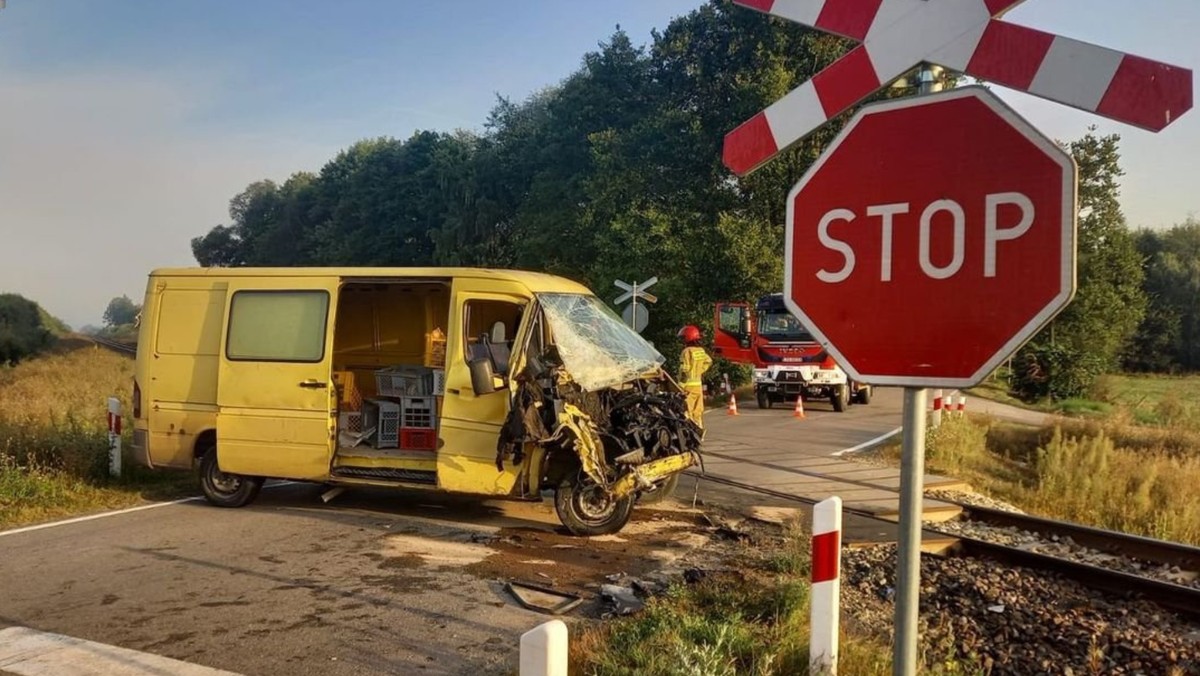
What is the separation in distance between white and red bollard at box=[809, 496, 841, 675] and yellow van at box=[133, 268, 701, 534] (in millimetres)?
3818

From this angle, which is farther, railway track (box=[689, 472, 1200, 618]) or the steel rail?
the steel rail

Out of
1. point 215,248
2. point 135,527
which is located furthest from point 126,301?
point 135,527

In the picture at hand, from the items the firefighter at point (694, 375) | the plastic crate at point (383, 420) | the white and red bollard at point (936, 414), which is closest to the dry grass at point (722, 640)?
the firefighter at point (694, 375)

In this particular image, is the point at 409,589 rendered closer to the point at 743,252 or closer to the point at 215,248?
the point at 743,252

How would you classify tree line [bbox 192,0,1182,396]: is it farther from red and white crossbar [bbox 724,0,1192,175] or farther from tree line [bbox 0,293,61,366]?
red and white crossbar [bbox 724,0,1192,175]

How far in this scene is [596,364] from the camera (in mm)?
7965

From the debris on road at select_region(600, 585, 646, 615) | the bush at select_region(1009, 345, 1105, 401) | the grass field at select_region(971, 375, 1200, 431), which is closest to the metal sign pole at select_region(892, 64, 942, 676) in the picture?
the debris on road at select_region(600, 585, 646, 615)

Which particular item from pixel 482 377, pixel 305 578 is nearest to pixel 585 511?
pixel 482 377

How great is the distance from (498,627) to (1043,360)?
96.3 ft

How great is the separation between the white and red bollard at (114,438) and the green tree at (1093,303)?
28451 mm

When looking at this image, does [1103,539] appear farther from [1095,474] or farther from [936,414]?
[936,414]

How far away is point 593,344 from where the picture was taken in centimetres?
816

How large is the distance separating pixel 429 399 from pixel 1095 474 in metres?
9.34

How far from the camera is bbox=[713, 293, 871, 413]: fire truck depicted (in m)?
20.4
